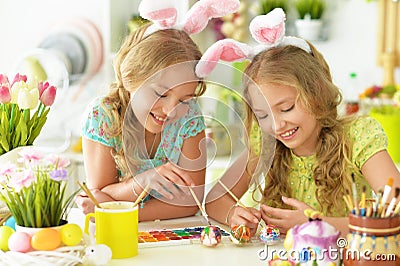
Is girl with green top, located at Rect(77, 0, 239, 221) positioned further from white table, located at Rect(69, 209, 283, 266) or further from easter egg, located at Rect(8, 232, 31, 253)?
easter egg, located at Rect(8, 232, 31, 253)

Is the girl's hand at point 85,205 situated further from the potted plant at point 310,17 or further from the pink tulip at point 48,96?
the potted plant at point 310,17

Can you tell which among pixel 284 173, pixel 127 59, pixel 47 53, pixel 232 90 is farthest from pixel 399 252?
pixel 47 53

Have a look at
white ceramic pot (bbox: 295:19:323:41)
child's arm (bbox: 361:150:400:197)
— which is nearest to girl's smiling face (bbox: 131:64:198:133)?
child's arm (bbox: 361:150:400:197)

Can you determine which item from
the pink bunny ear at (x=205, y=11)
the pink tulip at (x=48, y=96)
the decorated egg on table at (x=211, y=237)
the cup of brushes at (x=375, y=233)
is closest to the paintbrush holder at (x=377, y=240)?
the cup of brushes at (x=375, y=233)

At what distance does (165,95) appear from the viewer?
140 cm

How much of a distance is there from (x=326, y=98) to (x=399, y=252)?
55cm

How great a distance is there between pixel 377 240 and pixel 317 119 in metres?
0.53

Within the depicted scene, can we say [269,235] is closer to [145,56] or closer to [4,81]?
[145,56]

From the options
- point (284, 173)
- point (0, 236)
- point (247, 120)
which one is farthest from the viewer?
point (284, 173)

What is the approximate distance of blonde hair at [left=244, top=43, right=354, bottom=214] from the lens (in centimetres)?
153

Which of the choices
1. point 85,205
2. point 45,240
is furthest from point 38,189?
point 85,205

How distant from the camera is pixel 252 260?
128 cm

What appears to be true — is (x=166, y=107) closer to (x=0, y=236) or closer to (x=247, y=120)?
(x=247, y=120)

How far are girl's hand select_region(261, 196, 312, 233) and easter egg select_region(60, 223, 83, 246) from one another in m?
0.43
